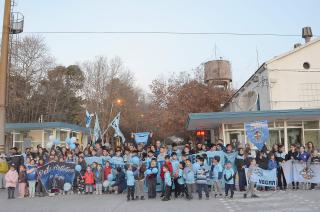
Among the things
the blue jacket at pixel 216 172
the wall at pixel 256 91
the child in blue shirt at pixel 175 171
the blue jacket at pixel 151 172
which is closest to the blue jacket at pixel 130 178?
the blue jacket at pixel 151 172

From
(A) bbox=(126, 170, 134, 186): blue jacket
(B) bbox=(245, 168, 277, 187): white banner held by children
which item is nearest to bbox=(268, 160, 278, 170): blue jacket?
(B) bbox=(245, 168, 277, 187): white banner held by children

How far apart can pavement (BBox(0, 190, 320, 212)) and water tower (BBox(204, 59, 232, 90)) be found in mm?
34202

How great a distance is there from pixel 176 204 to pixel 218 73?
122 ft

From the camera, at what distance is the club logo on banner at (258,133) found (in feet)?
58.4

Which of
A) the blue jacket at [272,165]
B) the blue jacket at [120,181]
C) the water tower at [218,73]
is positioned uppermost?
the water tower at [218,73]

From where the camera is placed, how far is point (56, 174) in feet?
55.3

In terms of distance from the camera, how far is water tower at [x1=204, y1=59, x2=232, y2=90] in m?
49.1

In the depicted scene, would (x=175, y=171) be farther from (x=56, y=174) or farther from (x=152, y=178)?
(x=56, y=174)

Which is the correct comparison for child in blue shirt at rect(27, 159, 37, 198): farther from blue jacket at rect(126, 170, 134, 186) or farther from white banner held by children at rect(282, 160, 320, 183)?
white banner held by children at rect(282, 160, 320, 183)

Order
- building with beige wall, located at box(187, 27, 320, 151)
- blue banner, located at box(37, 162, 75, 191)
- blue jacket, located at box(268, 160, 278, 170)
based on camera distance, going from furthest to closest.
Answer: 1. building with beige wall, located at box(187, 27, 320, 151)
2. blue banner, located at box(37, 162, 75, 191)
3. blue jacket, located at box(268, 160, 278, 170)

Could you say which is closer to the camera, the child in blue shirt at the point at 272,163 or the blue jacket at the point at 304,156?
the child in blue shirt at the point at 272,163

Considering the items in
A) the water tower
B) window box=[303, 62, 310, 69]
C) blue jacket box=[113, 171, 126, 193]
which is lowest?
blue jacket box=[113, 171, 126, 193]

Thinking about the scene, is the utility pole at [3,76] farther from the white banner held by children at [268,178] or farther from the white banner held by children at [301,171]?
the white banner held by children at [301,171]

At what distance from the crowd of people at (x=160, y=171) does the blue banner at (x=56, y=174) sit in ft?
0.67
